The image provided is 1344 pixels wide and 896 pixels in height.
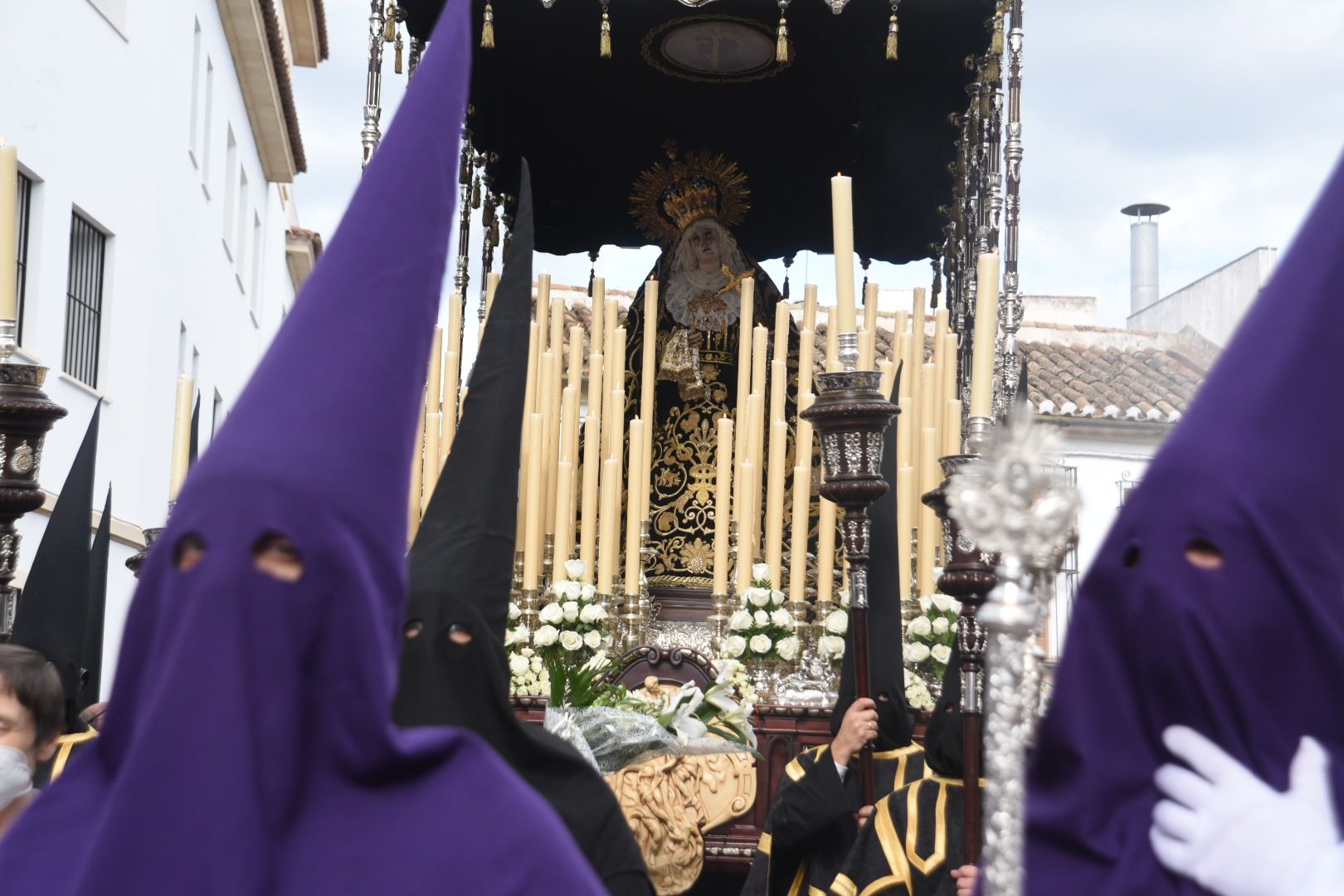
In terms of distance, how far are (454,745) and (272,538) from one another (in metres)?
0.38

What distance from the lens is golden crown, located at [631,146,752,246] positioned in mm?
7566

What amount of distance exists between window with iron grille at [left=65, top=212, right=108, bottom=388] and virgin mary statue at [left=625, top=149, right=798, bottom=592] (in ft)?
20.4

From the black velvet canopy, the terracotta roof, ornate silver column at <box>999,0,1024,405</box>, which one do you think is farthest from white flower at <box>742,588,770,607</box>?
the terracotta roof

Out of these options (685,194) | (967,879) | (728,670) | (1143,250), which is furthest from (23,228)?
(1143,250)

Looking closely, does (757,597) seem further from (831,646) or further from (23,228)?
(23,228)

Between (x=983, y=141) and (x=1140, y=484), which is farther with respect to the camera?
(x=983, y=141)

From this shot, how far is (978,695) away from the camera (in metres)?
3.52

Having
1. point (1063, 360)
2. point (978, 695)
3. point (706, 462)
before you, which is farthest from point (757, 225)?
point (1063, 360)

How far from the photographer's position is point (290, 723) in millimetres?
2025

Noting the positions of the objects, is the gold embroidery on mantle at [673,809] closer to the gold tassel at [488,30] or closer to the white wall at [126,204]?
the gold tassel at [488,30]

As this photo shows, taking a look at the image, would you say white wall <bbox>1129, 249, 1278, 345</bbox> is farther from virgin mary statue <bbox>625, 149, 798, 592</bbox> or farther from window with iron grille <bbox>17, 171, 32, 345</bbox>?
window with iron grille <bbox>17, 171, 32, 345</bbox>

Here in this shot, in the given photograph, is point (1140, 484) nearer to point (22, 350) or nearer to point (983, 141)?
point (983, 141)

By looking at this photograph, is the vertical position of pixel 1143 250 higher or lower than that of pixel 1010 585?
higher

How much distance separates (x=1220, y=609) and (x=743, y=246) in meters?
6.19
